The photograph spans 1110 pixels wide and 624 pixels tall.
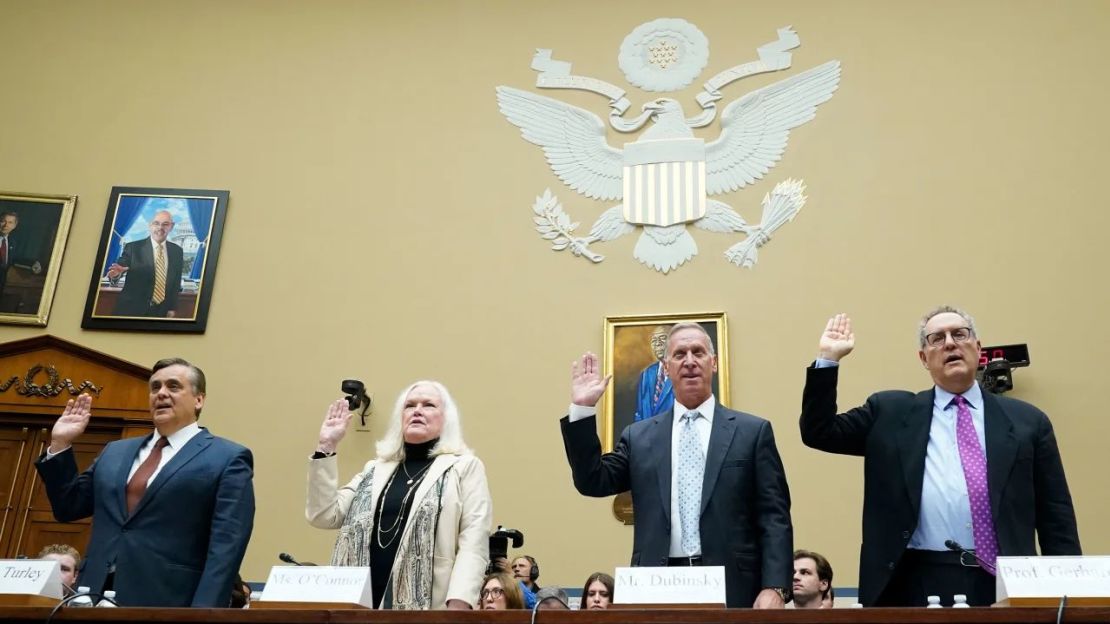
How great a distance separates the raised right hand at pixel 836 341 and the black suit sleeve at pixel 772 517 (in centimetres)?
30

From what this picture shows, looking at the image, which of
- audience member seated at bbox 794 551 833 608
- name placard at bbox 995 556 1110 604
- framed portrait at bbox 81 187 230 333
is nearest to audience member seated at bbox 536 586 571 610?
audience member seated at bbox 794 551 833 608

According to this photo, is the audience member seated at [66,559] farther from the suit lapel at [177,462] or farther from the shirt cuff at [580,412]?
the shirt cuff at [580,412]

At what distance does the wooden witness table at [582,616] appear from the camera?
7.35 ft

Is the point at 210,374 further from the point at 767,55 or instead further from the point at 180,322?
the point at 767,55

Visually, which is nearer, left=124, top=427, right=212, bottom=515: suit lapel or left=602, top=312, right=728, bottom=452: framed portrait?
left=124, top=427, right=212, bottom=515: suit lapel

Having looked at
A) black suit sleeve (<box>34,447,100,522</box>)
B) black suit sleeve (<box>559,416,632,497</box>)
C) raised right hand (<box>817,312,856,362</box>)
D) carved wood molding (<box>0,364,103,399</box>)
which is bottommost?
black suit sleeve (<box>34,447,100,522</box>)

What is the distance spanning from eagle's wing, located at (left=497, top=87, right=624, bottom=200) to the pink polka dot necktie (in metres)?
4.93

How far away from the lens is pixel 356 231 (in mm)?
8039

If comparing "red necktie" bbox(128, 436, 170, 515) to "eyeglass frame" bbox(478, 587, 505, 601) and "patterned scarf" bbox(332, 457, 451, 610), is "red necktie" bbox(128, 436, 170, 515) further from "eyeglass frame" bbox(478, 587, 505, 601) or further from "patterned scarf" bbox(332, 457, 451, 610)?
"eyeglass frame" bbox(478, 587, 505, 601)

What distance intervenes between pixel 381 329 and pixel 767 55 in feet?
12.3

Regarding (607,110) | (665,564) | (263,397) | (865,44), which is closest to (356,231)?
(263,397)

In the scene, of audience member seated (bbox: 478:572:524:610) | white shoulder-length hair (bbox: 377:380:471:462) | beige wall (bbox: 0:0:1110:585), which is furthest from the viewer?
beige wall (bbox: 0:0:1110:585)

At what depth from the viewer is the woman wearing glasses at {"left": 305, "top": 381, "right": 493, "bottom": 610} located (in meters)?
3.37

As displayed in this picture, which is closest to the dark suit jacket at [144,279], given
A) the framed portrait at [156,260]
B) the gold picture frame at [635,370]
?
the framed portrait at [156,260]
